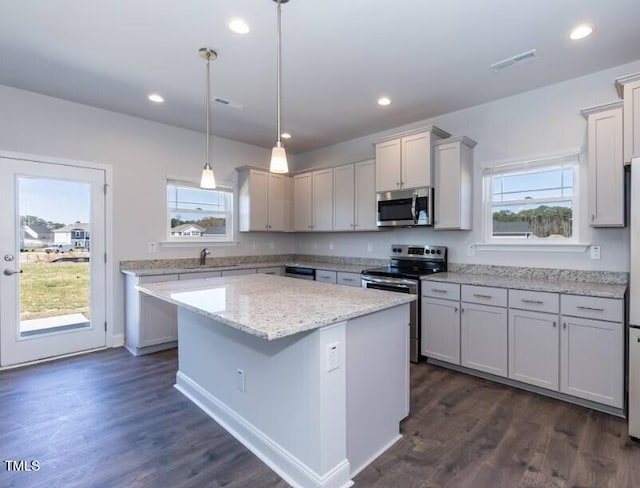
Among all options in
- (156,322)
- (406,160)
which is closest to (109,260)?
(156,322)

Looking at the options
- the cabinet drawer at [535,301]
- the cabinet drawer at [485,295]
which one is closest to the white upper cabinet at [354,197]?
the cabinet drawer at [485,295]

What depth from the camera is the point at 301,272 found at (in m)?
4.90

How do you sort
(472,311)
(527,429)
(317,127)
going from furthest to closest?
(317,127) < (472,311) < (527,429)

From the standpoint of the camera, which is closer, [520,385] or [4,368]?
[520,385]

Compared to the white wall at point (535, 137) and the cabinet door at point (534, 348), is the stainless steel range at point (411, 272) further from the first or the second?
the cabinet door at point (534, 348)

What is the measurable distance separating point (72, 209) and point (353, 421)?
368 cm

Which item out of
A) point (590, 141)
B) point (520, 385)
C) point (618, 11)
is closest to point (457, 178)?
point (590, 141)

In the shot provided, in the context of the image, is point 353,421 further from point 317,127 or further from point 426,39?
point 317,127

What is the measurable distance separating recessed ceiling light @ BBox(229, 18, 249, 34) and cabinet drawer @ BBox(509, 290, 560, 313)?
2.94 meters

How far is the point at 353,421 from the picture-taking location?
1.89 meters

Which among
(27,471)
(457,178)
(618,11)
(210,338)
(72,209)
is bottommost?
(27,471)

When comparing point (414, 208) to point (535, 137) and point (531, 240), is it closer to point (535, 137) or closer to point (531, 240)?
point (531, 240)

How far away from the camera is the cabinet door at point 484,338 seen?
9.84 ft

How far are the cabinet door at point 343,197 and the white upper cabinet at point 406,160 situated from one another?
0.57 metres
